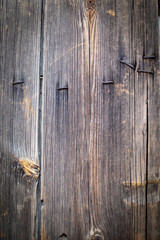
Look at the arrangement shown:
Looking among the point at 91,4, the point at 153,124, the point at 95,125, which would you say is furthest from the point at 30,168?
the point at 91,4

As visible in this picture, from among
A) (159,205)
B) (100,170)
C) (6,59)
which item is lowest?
(159,205)

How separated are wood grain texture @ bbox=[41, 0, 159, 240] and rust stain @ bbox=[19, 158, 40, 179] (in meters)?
0.04

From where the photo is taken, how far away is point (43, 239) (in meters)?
0.82

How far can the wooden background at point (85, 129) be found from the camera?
2.64 feet

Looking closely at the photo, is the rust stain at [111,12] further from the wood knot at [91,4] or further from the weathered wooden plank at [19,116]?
the weathered wooden plank at [19,116]

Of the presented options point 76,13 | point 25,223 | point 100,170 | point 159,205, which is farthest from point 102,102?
point 25,223

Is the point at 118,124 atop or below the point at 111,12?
below

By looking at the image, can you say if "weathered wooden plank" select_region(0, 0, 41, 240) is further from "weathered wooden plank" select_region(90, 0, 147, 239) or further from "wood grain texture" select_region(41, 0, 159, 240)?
"weathered wooden plank" select_region(90, 0, 147, 239)

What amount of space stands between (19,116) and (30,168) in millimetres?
289

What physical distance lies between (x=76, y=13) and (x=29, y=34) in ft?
0.93

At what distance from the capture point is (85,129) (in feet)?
2.68

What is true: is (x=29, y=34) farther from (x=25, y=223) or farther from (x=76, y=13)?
(x=25, y=223)

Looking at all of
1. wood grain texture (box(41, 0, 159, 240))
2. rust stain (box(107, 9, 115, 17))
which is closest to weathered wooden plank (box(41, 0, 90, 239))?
wood grain texture (box(41, 0, 159, 240))

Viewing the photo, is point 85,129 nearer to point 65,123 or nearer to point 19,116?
point 65,123
